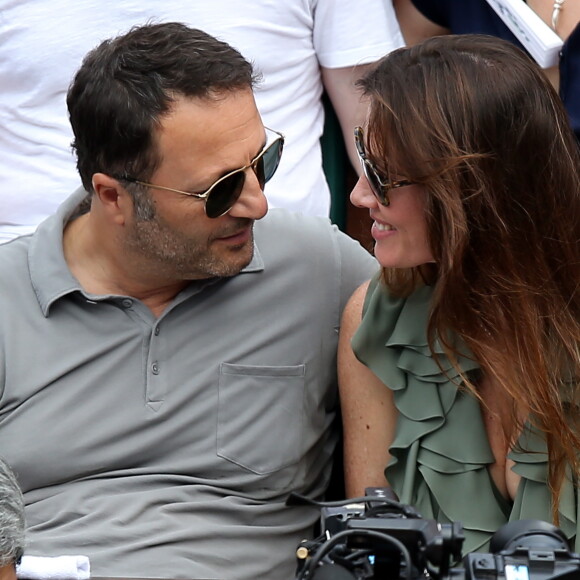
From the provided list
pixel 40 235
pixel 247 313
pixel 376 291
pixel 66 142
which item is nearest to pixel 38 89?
pixel 66 142

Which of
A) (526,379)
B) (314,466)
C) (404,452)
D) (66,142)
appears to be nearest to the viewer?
(526,379)

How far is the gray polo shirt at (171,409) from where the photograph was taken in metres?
2.20

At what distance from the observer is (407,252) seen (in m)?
2.10

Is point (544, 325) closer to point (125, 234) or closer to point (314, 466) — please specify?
point (314, 466)

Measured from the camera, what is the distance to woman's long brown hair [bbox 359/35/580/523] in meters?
2.00

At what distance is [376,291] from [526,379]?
1.17 ft

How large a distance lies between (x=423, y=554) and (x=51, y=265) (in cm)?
117

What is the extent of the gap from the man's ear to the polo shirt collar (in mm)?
129

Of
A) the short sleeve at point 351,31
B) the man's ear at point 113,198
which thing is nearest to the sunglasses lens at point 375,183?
the man's ear at point 113,198

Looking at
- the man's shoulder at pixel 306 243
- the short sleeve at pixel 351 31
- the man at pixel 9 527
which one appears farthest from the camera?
the short sleeve at pixel 351 31

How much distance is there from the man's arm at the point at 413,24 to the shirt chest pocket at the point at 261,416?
113 cm

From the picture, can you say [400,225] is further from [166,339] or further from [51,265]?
[51,265]

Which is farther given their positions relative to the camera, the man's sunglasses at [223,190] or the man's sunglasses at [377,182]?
the man's sunglasses at [223,190]

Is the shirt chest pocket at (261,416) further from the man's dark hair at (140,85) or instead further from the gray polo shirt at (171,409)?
the man's dark hair at (140,85)
